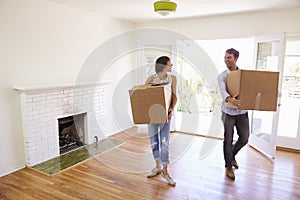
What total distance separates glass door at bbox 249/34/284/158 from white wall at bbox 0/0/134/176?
2704 mm

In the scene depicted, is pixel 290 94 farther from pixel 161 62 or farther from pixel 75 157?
pixel 75 157

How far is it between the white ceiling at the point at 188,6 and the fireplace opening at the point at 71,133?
167 centimetres

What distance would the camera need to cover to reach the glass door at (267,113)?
313cm

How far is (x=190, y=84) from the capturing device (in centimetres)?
552

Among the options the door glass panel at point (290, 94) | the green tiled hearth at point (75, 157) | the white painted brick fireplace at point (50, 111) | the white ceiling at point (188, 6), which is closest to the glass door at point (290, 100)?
the door glass panel at point (290, 94)

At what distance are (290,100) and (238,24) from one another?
1.42 meters

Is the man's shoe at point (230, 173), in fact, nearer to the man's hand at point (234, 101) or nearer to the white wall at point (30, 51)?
the man's hand at point (234, 101)

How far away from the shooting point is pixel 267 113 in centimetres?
339

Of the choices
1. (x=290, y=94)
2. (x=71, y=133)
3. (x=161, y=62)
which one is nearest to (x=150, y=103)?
(x=161, y=62)

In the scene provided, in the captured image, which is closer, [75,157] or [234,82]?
[234,82]

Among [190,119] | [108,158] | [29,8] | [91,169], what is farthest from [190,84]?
[29,8]

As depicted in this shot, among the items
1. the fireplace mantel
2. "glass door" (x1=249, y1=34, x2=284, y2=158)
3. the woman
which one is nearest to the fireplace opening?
the fireplace mantel

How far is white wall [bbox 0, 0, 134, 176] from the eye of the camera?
2.58m

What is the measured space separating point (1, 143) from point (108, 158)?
4.28ft
